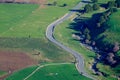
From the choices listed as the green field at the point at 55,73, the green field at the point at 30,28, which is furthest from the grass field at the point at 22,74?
the green field at the point at 30,28

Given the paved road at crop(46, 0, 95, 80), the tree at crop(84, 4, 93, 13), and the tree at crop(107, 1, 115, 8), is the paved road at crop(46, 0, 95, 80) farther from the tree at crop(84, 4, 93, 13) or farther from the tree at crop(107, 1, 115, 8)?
the tree at crop(107, 1, 115, 8)

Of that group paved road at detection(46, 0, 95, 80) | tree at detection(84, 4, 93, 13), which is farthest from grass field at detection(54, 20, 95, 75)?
tree at detection(84, 4, 93, 13)

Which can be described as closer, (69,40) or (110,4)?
(69,40)

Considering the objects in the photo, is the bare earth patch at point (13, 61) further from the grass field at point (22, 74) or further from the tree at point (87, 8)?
the tree at point (87, 8)

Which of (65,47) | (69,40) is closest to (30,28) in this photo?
(69,40)

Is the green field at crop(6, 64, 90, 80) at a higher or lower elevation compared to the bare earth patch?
lower

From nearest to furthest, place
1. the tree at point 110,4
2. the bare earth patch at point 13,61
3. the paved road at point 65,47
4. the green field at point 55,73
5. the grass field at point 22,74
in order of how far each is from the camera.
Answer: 1. the grass field at point 22,74
2. the green field at point 55,73
3. the bare earth patch at point 13,61
4. the paved road at point 65,47
5. the tree at point 110,4

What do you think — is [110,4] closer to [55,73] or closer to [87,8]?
[87,8]
